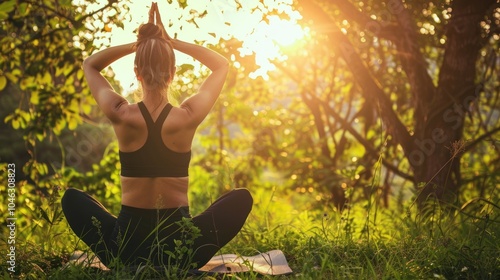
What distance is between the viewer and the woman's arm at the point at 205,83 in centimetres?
365

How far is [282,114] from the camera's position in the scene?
10117 mm

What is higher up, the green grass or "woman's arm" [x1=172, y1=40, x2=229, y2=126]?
"woman's arm" [x1=172, y1=40, x2=229, y2=126]

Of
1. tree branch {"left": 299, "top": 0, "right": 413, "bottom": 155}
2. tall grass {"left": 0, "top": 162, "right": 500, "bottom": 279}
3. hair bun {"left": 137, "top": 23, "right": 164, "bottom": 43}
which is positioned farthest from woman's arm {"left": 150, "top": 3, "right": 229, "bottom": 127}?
tree branch {"left": 299, "top": 0, "right": 413, "bottom": 155}

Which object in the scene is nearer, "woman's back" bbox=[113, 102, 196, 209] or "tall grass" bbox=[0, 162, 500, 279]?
"tall grass" bbox=[0, 162, 500, 279]

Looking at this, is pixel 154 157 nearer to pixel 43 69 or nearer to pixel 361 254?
pixel 361 254

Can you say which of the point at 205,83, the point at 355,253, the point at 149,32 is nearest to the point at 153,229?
the point at 205,83

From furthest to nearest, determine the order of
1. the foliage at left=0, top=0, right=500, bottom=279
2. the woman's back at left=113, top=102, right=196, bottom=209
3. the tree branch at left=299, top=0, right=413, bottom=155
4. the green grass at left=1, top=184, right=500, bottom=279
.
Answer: the tree branch at left=299, top=0, right=413, bottom=155
the foliage at left=0, top=0, right=500, bottom=279
the woman's back at left=113, top=102, right=196, bottom=209
the green grass at left=1, top=184, right=500, bottom=279

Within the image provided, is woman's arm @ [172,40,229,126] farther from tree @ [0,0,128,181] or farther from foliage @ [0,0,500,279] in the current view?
tree @ [0,0,128,181]

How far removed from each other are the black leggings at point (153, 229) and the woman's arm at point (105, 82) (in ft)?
1.97

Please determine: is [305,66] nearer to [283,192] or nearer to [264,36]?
[283,192]

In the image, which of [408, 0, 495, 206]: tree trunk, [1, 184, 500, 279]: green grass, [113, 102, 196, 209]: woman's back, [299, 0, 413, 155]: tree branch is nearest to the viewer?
[1, 184, 500, 279]: green grass

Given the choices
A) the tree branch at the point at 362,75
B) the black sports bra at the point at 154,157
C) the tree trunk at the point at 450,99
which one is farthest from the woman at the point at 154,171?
the tree trunk at the point at 450,99

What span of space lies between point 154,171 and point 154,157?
0.28 ft

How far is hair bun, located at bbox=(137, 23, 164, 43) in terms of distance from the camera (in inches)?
144
